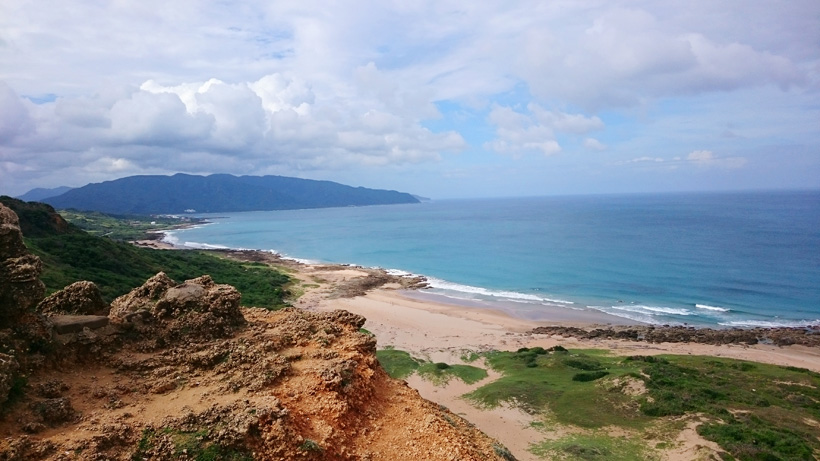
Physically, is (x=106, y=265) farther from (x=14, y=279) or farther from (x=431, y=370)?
(x=14, y=279)

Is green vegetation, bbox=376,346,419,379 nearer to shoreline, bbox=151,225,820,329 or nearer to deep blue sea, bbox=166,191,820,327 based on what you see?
shoreline, bbox=151,225,820,329

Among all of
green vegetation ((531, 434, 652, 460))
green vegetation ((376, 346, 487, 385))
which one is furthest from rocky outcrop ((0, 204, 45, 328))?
green vegetation ((376, 346, 487, 385))

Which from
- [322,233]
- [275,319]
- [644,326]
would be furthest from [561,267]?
[322,233]

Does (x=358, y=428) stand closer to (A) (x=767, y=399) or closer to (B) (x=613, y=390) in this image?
(B) (x=613, y=390)

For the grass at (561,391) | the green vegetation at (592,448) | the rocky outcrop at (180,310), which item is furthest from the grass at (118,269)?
the green vegetation at (592,448)

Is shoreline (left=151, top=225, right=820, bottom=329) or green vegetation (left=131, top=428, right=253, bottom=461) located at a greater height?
green vegetation (left=131, top=428, right=253, bottom=461)

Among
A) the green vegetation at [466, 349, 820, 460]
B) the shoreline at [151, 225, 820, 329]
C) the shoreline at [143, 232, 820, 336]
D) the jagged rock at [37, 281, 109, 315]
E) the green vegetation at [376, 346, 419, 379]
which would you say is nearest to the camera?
the jagged rock at [37, 281, 109, 315]

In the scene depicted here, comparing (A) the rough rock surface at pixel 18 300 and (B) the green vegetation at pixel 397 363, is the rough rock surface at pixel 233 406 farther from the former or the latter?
(B) the green vegetation at pixel 397 363
